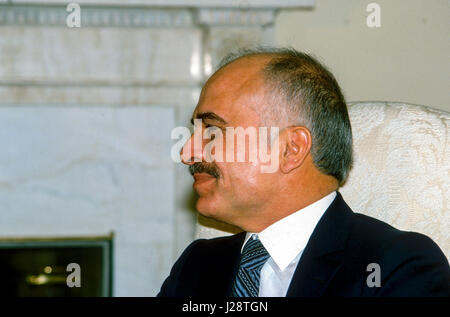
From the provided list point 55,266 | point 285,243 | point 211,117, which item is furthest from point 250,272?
point 55,266

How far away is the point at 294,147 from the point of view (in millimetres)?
1175

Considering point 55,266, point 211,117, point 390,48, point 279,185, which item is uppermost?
point 390,48

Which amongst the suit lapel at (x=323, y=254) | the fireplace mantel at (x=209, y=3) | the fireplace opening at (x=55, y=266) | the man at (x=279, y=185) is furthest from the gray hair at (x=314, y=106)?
the fireplace opening at (x=55, y=266)

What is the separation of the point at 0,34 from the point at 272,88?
1.28 metres

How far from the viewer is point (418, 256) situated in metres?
1.01

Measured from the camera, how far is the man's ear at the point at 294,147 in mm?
1174

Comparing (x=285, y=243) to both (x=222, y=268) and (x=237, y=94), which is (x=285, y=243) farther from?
(x=237, y=94)

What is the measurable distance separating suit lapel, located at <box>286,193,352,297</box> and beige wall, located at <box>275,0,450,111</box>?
1022 mm

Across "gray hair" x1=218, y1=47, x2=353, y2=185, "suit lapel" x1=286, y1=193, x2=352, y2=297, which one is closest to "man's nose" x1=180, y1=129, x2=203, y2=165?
"gray hair" x1=218, y1=47, x2=353, y2=185

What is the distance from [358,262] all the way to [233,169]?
0.95 feet

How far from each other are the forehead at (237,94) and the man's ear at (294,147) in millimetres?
70

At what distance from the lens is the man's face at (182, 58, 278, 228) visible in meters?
1.17

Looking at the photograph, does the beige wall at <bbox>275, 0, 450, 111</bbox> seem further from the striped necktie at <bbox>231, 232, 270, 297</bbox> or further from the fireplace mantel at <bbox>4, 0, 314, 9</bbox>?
the striped necktie at <bbox>231, 232, 270, 297</bbox>

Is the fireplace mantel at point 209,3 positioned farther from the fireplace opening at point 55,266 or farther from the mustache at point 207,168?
the mustache at point 207,168
